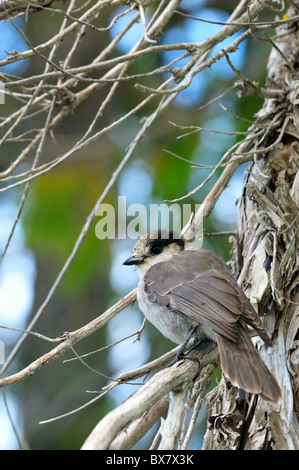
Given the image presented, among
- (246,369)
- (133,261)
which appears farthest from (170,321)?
(246,369)

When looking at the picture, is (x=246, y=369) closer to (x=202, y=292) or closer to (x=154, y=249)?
(x=202, y=292)

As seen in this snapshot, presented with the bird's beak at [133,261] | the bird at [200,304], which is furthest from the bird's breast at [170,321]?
the bird's beak at [133,261]

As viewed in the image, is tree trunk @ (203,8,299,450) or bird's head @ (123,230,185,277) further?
bird's head @ (123,230,185,277)

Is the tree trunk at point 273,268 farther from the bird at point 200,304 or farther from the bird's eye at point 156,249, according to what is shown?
the bird's eye at point 156,249

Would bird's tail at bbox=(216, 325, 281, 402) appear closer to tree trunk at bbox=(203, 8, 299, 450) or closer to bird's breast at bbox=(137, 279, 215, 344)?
tree trunk at bbox=(203, 8, 299, 450)

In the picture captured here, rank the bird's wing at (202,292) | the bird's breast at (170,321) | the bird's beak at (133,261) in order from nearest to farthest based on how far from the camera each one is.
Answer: the bird's wing at (202,292) → the bird's breast at (170,321) → the bird's beak at (133,261)

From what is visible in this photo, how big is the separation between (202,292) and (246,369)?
0.75 m

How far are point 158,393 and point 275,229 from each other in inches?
58.2

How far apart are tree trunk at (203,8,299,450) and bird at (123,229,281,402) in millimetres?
172

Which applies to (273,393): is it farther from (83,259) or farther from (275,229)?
(83,259)

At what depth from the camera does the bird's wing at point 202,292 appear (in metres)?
3.15

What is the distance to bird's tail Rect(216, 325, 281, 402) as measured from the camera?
2723 mm

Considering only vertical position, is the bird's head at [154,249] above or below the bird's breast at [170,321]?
above

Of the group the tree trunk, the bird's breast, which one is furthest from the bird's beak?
the tree trunk
